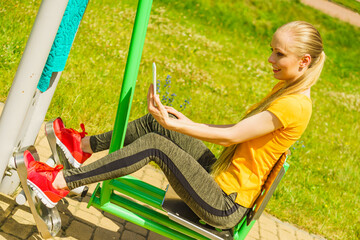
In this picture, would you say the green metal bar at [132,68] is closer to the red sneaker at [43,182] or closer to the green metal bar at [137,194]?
the green metal bar at [137,194]

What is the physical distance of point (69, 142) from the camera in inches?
111

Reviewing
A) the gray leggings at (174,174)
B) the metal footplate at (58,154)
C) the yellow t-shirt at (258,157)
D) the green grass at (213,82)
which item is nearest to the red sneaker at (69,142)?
the metal footplate at (58,154)

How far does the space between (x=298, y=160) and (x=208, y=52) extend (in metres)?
3.43

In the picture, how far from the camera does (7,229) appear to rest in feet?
8.91

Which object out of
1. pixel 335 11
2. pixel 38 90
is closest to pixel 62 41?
pixel 38 90

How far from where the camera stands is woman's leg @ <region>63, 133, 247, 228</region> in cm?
242

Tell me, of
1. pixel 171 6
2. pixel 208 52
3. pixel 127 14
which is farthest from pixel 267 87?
pixel 171 6

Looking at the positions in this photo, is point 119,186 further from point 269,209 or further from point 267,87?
point 267,87

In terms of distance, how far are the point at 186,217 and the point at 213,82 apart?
15.0ft

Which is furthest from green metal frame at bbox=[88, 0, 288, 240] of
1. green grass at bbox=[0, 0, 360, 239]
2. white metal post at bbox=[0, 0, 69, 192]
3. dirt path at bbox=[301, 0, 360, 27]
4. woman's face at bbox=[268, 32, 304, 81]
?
dirt path at bbox=[301, 0, 360, 27]

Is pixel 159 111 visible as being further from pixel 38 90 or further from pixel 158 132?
pixel 38 90

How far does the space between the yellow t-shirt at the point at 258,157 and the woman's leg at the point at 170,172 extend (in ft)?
0.39

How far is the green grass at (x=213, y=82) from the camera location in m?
4.52

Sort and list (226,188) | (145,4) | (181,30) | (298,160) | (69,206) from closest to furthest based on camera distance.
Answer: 1. (145,4)
2. (226,188)
3. (69,206)
4. (298,160)
5. (181,30)
